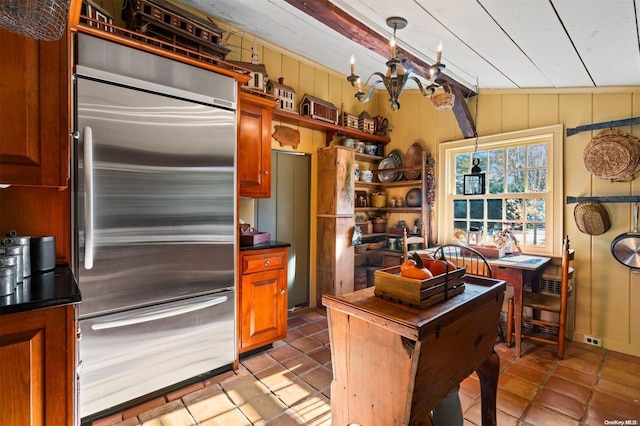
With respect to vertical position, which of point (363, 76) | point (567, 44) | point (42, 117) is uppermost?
point (363, 76)

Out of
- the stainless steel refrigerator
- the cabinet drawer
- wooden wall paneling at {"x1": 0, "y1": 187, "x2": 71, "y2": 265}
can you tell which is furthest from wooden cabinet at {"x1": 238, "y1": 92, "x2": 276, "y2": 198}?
wooden wall paneling at {"x1": 0, "y1": 187, "x2": 71, "y2": 265}

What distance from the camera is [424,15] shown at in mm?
2012

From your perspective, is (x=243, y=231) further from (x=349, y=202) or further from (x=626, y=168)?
(x=626, y=168)

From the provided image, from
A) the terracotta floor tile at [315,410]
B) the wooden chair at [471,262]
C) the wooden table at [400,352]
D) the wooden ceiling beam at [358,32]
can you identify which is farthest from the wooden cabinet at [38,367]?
the wooden chair at [471,262]

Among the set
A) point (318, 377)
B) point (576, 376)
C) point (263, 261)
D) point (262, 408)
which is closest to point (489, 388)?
point (318, 377)

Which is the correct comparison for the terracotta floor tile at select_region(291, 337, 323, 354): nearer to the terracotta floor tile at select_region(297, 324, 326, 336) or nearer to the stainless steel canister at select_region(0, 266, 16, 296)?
the terracotta floor tile at select_region(297, 324, 326, 336)

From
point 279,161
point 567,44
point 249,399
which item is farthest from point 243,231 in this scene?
point 567,44

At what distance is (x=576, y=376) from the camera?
234cm

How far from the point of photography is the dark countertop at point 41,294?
941 mm

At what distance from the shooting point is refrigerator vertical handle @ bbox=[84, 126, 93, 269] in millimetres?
1632

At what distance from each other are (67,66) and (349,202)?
9.55 ft

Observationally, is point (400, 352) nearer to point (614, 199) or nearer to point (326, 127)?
point (614, 199)

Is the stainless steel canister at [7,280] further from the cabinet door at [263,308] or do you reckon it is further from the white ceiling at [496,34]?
the white ceiling at [496,34]

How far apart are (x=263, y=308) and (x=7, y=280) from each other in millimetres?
1746
